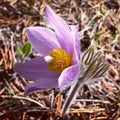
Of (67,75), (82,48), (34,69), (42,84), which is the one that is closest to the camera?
(67,75)

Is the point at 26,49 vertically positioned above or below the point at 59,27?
below

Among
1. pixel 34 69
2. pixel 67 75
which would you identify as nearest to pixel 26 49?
Result: pixel 34 69

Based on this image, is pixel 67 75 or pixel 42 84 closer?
pixel 67 75

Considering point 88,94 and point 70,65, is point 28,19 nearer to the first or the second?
point 88,94

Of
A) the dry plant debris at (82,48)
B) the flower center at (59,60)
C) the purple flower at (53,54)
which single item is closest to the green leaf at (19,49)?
the dry plant debris at (82,48)

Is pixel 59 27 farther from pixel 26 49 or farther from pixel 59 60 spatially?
pixel 26 49

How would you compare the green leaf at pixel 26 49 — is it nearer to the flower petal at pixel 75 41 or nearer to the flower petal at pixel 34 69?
the flower petal at pixel 34 69

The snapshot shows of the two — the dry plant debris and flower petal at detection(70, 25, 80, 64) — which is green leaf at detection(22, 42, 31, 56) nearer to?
the dry plant debris
